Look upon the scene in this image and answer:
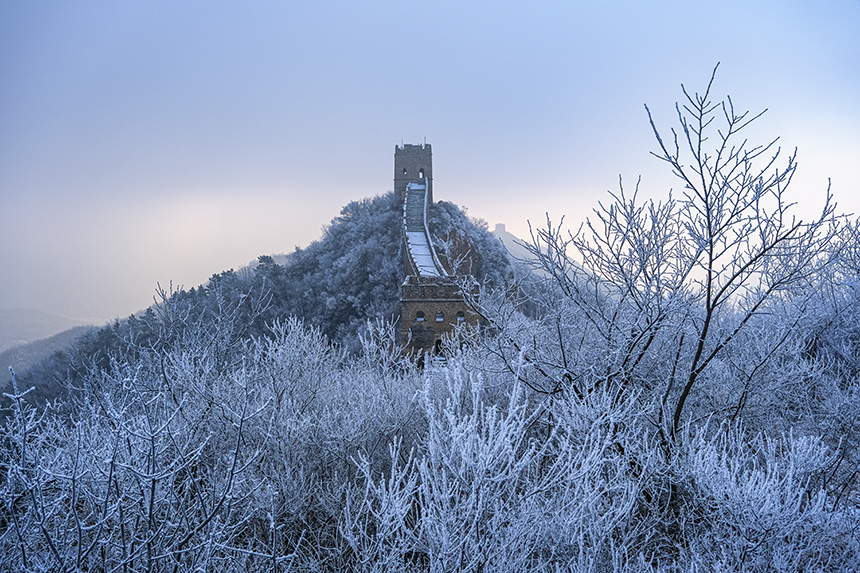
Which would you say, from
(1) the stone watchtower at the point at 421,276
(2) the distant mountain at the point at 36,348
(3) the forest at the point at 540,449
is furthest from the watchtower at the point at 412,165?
(2) the distant mountain at the point at 36,348

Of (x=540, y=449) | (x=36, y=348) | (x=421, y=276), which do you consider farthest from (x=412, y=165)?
(x=36, y=348)

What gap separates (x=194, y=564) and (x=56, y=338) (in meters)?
52.1

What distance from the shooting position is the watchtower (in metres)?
30.0

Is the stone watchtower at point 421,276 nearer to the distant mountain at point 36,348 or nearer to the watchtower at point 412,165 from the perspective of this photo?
the watchtower at point 412,165

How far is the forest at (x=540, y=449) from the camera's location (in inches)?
122

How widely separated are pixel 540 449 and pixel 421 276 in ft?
45.7

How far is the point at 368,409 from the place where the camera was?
6.63m

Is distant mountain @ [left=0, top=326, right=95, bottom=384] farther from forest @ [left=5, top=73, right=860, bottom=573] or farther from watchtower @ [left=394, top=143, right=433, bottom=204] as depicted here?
forest @ [left=5, top=73, right=860, bottom=573]

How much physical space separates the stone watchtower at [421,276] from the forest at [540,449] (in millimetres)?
6699

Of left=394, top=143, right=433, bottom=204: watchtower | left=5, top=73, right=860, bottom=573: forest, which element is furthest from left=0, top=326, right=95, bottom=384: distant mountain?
left=5, top=73, right=860, bottom=573: forest

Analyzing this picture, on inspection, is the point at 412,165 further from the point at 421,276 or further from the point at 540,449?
the point at 540,449

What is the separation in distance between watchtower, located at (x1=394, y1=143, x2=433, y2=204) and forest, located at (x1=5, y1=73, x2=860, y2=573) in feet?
73.1

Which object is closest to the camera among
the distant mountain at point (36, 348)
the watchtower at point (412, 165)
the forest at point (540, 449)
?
the forest at point (540, 449)

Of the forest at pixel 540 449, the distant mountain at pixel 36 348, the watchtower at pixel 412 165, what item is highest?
the watchtower at pixel 412 165
